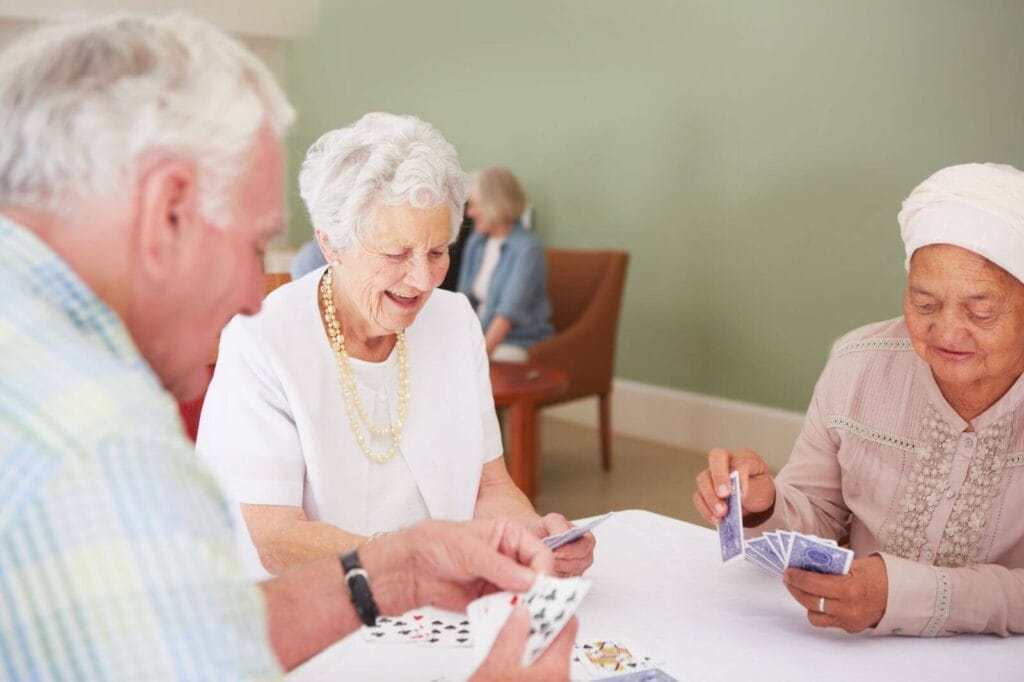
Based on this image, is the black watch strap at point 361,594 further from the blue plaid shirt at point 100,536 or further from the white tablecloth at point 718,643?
the blue plaid shirt at point 100,536

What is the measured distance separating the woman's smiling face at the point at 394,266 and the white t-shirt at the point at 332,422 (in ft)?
0.32

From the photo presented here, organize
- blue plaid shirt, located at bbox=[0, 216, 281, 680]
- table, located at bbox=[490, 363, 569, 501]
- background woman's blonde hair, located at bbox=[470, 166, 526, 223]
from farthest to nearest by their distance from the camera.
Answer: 1. background woman's blonde hair, located at bbox=[470, 166, 526, 223]
2. table, located at bbox=[490, 363, 569, 501]
3. blue plaid shirt, located at bbox=[0, 216, 281, 680]

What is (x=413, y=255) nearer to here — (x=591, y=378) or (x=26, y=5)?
(x=591, y=378)

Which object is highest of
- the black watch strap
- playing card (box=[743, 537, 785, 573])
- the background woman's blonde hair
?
the black watch strap

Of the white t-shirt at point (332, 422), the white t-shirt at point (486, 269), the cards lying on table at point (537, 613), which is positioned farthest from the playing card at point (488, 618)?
the white t-shirt at point (486, 269)

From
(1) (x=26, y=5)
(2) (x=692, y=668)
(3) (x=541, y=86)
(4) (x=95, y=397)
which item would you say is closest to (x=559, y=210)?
(3) (x=541, y=86)

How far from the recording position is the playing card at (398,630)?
1849mm

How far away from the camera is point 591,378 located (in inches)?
262

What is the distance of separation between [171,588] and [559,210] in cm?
701

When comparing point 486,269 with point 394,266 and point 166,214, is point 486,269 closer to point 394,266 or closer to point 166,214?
point 394,266

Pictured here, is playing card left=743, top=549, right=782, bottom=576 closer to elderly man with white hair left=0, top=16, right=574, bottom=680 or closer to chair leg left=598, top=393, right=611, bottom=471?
elderly man with white hair left=0, top=16, right=574, bottom=680

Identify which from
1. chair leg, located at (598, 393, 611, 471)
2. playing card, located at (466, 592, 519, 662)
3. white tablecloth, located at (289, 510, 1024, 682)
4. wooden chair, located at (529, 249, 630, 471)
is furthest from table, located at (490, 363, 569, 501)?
playing card, located at (466, 592, 519, 662)

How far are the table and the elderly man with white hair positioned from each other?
138 inches

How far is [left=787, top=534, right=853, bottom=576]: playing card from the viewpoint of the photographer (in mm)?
1888
